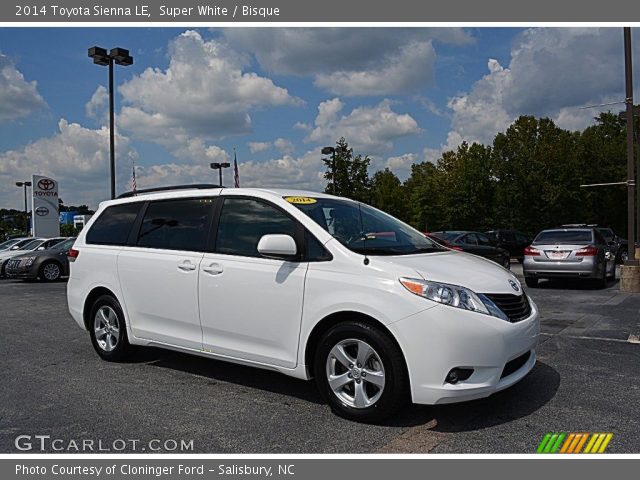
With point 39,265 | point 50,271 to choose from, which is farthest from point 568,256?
point 39,265

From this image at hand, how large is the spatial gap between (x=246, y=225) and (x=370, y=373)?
176cm

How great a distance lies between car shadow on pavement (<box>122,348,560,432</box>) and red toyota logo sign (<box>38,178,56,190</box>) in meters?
28.4

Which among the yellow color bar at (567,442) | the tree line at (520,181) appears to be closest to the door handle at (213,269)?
the yellow color bar at (567,442)

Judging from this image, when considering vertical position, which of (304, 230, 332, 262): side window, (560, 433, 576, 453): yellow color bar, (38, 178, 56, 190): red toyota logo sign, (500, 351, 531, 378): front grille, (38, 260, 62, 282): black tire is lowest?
(560, 433, 576, 453): yellow color bar

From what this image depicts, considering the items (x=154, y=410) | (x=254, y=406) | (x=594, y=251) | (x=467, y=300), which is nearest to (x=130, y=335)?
(x=154, y=410)

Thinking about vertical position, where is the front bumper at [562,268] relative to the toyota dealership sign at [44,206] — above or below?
below

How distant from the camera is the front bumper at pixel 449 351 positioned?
4.09 metres

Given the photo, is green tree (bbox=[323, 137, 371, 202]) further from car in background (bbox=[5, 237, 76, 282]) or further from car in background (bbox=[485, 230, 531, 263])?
car in background (bbox=[5, 237, 76, 282])

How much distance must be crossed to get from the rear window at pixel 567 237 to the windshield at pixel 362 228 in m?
9.22

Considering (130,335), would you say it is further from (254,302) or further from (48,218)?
(48,218)

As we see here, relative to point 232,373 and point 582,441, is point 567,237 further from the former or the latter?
point 582,441

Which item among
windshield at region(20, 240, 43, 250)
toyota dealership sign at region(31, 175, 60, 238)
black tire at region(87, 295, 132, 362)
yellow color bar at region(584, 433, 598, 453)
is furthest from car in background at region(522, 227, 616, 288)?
toyota dealership sign at region(31, 175, 60, 238)

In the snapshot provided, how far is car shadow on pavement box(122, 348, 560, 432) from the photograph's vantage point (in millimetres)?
4422

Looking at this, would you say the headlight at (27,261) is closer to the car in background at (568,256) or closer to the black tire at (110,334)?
the black tire at (110,334)
